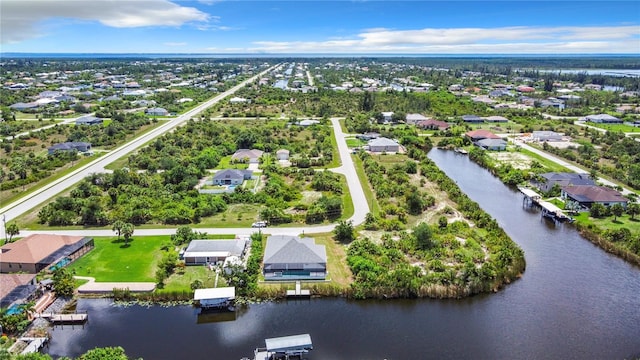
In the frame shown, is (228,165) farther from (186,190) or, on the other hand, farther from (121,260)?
(121,260)

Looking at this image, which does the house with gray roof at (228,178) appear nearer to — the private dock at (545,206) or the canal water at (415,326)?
the canal water at (415,326)

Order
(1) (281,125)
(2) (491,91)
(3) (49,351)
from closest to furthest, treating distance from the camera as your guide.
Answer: (3) (49,351), (1) (281,125), (2) (491,91)

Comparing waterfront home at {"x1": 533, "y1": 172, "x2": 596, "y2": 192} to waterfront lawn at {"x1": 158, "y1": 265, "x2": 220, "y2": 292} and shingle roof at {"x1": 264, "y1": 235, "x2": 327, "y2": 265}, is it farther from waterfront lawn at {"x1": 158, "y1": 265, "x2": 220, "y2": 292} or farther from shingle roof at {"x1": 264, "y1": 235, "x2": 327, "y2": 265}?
waterfront lawn at {"x1": 158, "y1": 265, "x2": 220, "y2": 292}

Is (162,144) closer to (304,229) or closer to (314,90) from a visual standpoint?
(304,229)

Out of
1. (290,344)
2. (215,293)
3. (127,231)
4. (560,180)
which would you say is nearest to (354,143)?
(560,180)

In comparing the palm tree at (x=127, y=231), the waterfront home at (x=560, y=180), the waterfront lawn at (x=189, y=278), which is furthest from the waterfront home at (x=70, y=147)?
the waterfront home at (x=560, y=180)

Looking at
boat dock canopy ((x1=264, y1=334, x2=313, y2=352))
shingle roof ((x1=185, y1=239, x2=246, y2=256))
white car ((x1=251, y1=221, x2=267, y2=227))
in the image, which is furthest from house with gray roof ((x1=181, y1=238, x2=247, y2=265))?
boat dock canopy ((x1=264, y1=334, x2=313, y2=352))

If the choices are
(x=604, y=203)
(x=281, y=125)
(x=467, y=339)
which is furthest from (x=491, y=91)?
(x=467, y=339)
